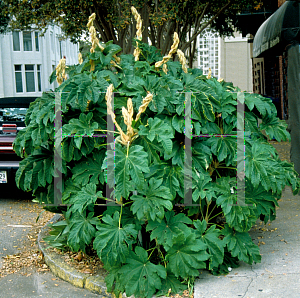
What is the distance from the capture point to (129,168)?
354cm

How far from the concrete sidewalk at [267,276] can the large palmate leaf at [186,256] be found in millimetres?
217

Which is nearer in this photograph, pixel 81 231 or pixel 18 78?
pixel 81 231

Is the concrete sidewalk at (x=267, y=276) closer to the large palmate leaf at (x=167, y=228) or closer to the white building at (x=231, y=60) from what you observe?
the large palmate leaf at (x=167, y=228)

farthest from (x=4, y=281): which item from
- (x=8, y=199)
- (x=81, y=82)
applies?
(x=8, y=199)

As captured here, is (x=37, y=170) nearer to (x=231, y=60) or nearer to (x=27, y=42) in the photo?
(x=27, y=42)

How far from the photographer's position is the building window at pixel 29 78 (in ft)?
Answer: 122

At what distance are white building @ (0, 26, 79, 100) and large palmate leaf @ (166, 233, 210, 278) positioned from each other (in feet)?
105

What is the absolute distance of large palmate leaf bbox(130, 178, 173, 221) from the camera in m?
3.54

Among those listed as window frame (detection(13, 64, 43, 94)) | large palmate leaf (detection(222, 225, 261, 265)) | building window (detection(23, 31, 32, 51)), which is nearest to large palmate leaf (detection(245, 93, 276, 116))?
large palmate leaf (detection(222, 225, 261, 265))

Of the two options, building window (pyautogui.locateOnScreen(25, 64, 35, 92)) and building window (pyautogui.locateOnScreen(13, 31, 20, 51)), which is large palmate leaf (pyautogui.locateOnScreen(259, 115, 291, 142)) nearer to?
building window (pyautogui.locateOnScreen(25, 64, 35, 92))

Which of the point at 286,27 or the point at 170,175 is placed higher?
the point at 286,27

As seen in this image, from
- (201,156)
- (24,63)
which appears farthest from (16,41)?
(201,156)

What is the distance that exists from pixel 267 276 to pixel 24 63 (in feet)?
118

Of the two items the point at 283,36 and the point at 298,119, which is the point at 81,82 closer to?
the point at 298,119
